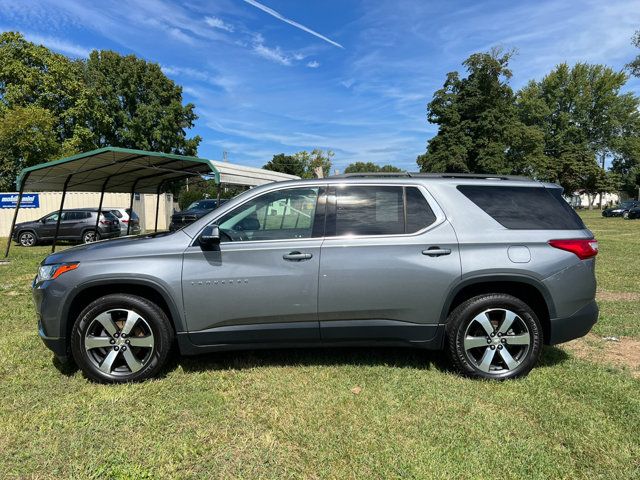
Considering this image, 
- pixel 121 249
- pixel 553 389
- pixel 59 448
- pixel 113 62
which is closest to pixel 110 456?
pixel 59 448

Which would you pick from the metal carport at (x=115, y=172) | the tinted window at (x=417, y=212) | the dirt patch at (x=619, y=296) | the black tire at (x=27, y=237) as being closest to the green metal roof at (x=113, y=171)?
the metal carport at (x=115, y=172)

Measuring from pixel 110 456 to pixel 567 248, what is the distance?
12.3 feet

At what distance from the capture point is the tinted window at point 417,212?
12.4 ft

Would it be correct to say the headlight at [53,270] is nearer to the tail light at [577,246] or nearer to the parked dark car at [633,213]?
the tail light at [577,246]

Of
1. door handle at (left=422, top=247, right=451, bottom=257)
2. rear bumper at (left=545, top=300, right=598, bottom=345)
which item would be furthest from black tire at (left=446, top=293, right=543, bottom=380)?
door handle at (left=422, top=247, right=451, bottom=257)

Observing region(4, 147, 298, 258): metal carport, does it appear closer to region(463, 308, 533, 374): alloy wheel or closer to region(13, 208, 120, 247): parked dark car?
region(13, 208, 120, 247): parked dark car

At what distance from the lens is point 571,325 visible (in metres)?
3.72

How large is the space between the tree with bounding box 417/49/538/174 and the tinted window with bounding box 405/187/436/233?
38.6 meters

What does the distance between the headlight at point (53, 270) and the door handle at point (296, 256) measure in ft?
5.73

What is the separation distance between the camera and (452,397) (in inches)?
136

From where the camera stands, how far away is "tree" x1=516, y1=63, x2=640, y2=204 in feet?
197

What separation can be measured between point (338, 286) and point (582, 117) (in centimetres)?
7122

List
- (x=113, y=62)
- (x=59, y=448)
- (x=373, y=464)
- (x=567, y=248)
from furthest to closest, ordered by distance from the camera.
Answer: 1. (x=113, y=62)
2. (x=567, y=248)
3. (x=59, y=448)
4. (x=373, y=464)

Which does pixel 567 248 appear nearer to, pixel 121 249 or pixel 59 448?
pixel 121 249
